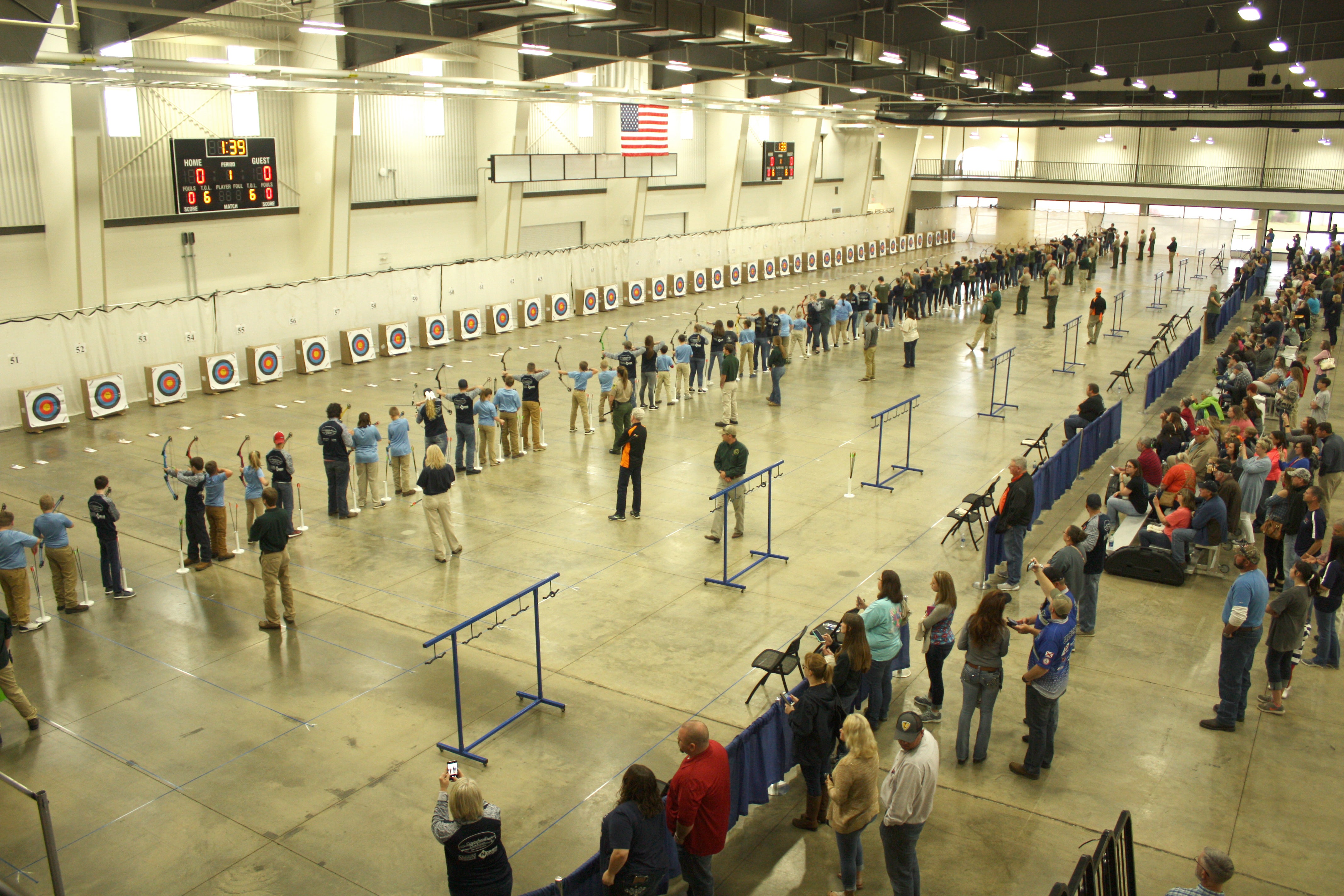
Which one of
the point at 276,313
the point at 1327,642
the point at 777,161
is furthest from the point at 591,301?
the point at 1327,642

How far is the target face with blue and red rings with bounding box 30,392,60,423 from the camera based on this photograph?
17.6m

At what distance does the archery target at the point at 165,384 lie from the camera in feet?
64.1

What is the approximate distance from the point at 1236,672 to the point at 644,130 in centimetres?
2740

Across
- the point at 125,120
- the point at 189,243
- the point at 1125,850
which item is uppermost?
the point at 125,120

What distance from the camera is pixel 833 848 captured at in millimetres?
6836

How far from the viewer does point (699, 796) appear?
18.4ft

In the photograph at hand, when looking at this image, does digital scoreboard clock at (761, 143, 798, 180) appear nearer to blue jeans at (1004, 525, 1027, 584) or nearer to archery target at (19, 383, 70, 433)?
archery target at (19, 383, 70, 433)

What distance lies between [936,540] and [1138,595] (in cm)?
248

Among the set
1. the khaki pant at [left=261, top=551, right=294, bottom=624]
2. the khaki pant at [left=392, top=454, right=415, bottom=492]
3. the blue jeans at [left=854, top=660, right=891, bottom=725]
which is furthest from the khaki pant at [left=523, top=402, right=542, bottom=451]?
the blue jeans at [left=854, top=660, right=891, bottom=725]

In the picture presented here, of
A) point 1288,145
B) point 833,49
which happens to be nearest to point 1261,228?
point 1288,145

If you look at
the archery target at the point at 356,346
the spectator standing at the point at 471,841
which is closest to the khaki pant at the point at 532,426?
the archery target at the point at 356,346

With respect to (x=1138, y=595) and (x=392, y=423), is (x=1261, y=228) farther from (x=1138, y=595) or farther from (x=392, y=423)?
(x=392, y=423)

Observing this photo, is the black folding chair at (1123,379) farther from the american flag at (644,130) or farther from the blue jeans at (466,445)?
the american flag at (644,130)

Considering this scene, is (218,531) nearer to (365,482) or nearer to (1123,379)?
(365,482)
